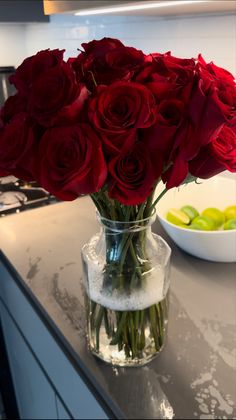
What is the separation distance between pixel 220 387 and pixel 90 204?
790 millimetres

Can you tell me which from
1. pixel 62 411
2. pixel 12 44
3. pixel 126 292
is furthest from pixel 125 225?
pixel 12 44

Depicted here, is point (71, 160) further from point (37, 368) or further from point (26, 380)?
point (26, 380)

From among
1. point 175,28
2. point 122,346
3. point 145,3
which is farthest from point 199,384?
point 175,28

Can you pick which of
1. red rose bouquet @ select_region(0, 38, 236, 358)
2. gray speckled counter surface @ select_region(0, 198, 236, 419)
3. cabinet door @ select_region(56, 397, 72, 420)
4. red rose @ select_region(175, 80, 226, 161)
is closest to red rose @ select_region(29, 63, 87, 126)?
red rose bouquet @ select_region(0, 38, 236, 358)

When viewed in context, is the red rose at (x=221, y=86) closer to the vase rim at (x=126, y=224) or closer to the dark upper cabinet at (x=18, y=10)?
the vase rim at (x=126, y=224)

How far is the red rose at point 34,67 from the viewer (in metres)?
0.50

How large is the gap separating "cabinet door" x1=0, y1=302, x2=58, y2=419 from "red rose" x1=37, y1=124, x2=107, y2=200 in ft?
2.11

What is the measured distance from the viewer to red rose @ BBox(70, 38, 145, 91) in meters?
0.51

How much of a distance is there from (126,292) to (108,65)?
1.08 feet

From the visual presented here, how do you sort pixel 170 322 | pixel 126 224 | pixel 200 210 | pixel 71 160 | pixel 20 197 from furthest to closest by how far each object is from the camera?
pixel 20 197 < pixel 200 210 < pixel 170 322 < pixel 126 224 < pixel 71 160

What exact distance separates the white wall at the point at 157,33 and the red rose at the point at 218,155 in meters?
0.64

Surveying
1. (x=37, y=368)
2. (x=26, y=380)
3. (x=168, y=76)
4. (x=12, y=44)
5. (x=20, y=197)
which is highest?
(x=168, y=76)

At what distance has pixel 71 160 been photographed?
45 cm

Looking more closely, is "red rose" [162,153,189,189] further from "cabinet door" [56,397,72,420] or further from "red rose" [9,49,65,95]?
"cabinet door" [56,397,72,420]
